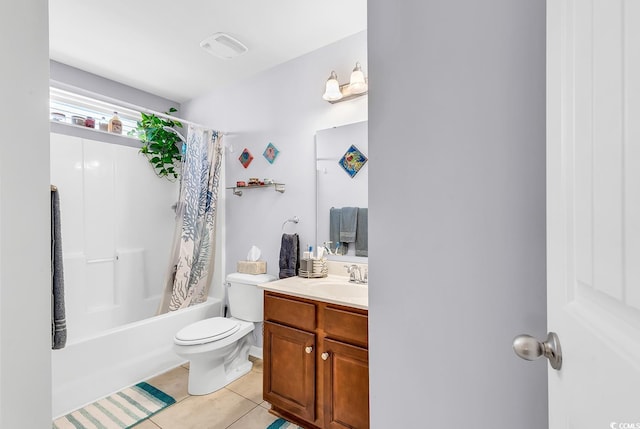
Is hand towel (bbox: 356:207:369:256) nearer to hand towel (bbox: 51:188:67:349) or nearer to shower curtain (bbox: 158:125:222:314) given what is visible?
shower curtain (bbox: 158:125:222:314)

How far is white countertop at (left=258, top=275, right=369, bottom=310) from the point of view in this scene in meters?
1.64

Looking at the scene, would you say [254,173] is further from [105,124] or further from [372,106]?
[372,106]

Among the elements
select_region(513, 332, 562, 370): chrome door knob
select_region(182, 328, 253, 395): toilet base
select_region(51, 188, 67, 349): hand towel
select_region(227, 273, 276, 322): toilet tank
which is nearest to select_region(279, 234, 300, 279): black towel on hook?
select_region(227, 273, 276, 322): toilet tank

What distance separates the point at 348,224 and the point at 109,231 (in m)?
2.28

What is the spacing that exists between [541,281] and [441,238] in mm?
238

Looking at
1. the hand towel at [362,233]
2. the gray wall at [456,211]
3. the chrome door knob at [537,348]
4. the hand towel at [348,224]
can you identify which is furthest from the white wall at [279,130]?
the chrome door knob at [537,348]

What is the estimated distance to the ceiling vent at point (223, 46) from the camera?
215cm

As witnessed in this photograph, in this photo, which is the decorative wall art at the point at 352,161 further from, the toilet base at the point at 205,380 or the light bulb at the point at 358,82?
the toilet base at the point at 205,380

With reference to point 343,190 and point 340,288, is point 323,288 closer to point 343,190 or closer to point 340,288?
point 340,288

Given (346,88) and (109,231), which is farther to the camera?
(109,231)

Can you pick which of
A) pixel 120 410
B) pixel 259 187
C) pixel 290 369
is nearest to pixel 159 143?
pixel 259 187

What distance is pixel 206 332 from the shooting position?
2.10 metres

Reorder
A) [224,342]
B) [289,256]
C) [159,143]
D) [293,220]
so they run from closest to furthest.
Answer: [224,342], [289,256], [293,220], [159,143]

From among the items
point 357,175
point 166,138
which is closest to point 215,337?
point 357,175
